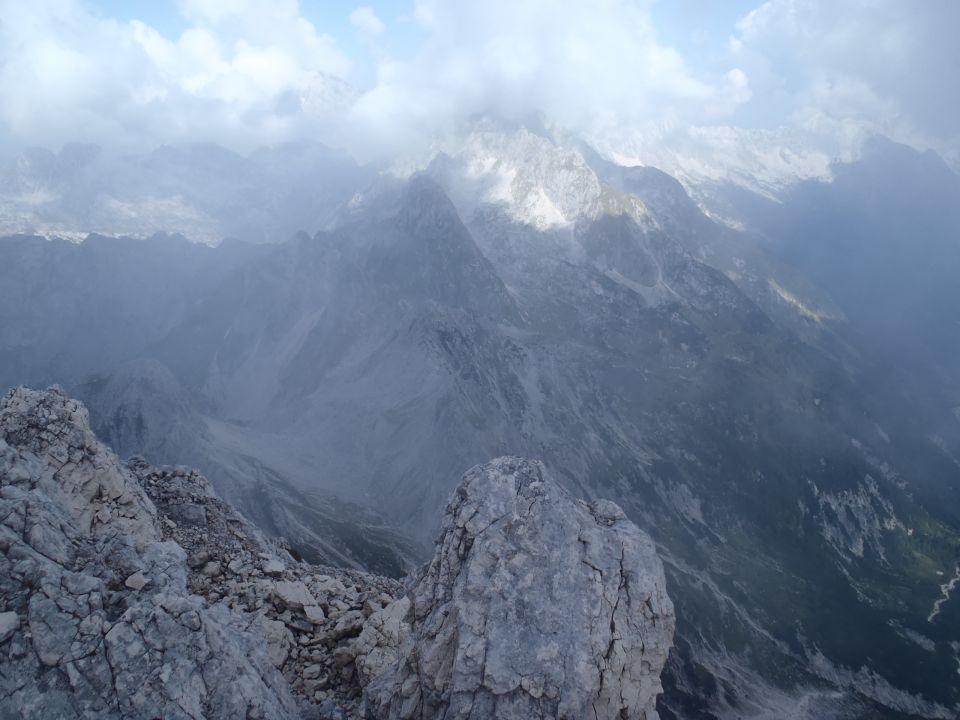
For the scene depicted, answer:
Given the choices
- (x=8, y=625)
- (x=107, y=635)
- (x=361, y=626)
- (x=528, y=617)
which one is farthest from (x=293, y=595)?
(x=8, y=625)

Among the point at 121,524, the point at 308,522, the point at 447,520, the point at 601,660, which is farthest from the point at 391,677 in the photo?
the point at 308,522

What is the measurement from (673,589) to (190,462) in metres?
156

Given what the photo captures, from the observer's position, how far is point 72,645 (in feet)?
57.7

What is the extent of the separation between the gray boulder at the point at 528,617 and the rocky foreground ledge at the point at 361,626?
63 mm

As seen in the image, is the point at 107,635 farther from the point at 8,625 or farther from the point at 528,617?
the point at 528,617

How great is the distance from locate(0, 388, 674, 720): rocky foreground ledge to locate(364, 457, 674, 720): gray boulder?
2.5 inches

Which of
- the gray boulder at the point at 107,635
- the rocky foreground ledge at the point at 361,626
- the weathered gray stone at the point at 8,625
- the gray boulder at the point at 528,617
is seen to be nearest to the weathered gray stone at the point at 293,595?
the rocky foreground ledge at the point at 361,626

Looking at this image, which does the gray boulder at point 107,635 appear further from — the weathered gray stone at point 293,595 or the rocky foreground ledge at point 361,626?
the weathered gray stone at point 293,595

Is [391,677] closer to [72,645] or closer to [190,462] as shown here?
[72,645]

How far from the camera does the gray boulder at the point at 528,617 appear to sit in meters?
21.1

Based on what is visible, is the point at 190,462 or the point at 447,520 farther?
the point at 190,462

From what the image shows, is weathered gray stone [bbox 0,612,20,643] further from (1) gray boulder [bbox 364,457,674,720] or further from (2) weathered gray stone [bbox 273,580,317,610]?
(2) weathered gray stone [bbox 273,580,317,610]

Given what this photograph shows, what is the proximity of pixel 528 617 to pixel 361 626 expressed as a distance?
12344 millimetres

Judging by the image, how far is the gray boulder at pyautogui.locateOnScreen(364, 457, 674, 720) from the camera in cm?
2111
